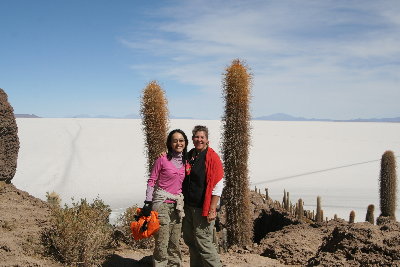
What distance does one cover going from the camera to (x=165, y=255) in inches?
175

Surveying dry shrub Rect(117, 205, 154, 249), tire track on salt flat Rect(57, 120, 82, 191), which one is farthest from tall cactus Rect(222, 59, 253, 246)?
tire track on salt flat Rect(57, 120, 82, 191)

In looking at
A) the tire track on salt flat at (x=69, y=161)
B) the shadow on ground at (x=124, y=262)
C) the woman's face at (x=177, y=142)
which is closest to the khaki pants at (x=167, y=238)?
the woman's face at (x=177, y=142)

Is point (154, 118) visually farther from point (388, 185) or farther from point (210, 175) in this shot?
point (388, 185)

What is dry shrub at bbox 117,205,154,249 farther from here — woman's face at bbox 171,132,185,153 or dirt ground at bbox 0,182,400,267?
woman's face at bbox 171,132,185,153

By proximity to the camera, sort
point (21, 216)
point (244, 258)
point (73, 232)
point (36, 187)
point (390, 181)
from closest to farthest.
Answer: point (73, 232)
point (244, 258)
point (21, 216)
point (390, 181)
point (36, 187)

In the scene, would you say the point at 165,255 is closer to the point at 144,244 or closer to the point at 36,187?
the point at 144,244

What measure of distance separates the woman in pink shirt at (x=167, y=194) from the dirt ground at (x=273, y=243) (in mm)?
1347

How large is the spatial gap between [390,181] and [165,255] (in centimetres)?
852

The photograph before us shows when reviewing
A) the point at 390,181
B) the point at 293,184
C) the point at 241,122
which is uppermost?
the point at 241,122

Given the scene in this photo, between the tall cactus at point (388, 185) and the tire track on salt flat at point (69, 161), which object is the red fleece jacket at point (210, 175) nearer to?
the tall cactus at point (388, 185)

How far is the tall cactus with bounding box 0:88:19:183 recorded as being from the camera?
29.7 ft

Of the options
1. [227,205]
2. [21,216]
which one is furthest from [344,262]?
[21,216]

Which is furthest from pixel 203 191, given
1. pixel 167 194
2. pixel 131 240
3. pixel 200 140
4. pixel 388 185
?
pixel 388 185

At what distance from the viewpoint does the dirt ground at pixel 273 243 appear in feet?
15.2
